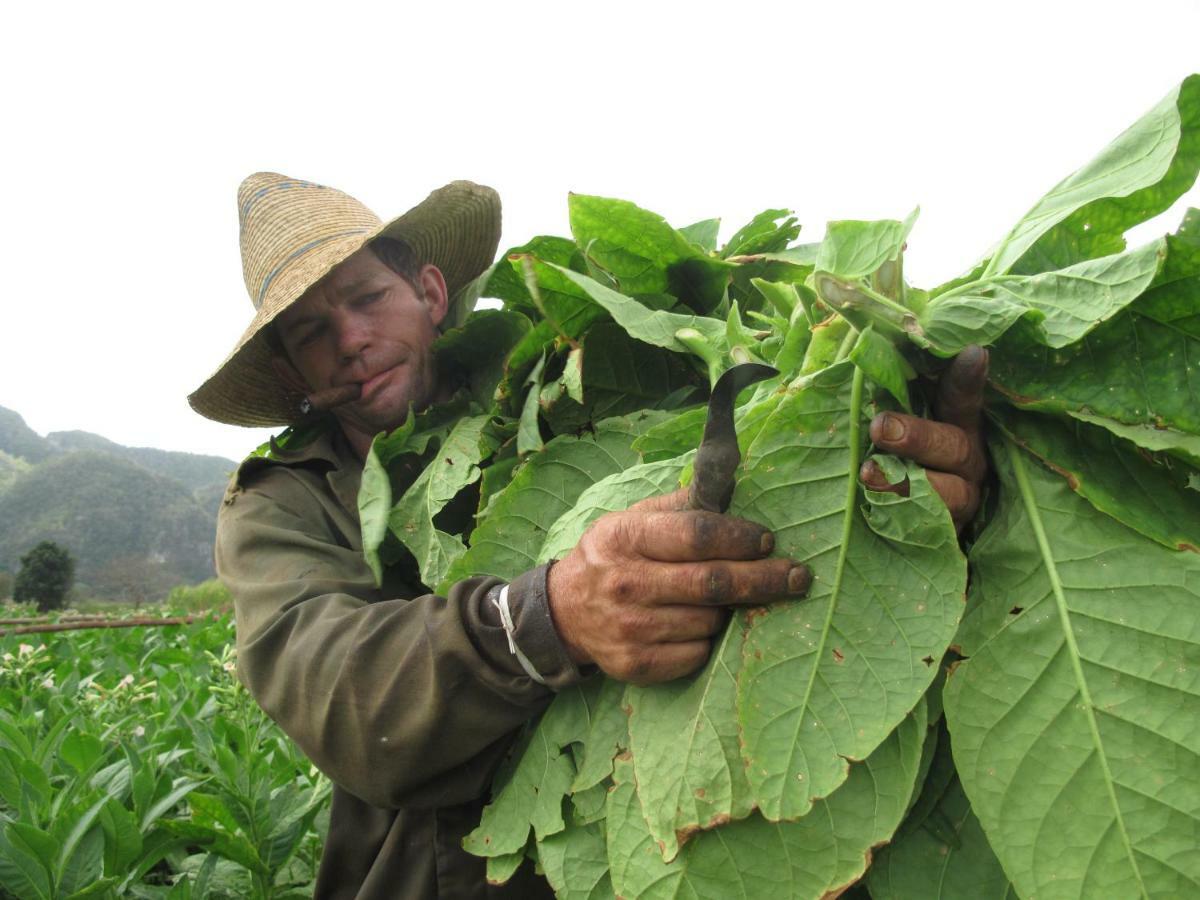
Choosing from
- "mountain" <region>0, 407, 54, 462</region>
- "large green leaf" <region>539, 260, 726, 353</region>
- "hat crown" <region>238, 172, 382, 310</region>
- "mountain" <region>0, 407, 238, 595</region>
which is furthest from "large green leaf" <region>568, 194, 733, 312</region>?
"mountain" <region>0, 407, 54, 462</region>

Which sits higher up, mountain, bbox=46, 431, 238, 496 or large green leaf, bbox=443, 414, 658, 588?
large green leaf, bbox=443, 414, 658, 588

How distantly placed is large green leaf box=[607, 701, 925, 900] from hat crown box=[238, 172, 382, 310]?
175cm

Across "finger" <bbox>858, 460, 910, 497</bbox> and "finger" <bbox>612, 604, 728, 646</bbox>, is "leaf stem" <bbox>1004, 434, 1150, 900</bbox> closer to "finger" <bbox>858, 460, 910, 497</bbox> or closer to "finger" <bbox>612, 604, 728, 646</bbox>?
"finger" <bbox>858, 460, 910, 497</bbox>

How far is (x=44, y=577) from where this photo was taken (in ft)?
98.1

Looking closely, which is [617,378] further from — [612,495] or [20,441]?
[20,441]

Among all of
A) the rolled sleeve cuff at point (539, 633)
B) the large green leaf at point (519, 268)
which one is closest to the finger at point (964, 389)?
the rolled sleeve cuff at point (539, 633)

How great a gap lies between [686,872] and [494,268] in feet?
4.02

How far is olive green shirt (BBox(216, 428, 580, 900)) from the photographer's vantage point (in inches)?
54.1

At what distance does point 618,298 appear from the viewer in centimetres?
148

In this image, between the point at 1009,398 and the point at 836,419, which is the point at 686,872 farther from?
the point at 1009,398

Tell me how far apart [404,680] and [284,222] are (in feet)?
4.95

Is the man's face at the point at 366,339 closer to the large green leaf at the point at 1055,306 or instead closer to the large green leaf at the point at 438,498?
the large green leaf at the point at 438,498

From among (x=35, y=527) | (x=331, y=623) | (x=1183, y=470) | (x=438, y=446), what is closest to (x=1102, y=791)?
(x=1183, y=470)

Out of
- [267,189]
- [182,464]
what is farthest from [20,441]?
[267,189]
